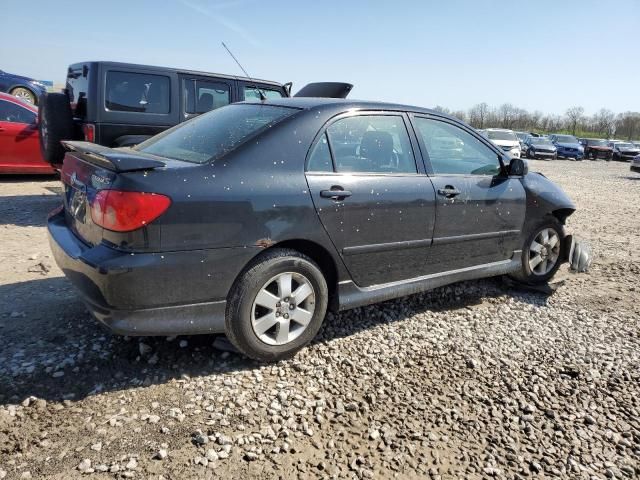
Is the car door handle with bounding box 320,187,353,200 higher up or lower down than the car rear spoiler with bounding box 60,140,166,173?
lower down

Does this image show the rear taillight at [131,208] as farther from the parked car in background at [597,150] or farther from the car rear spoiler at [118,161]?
the parked car in background at [597,150]

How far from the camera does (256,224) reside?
2809 mm

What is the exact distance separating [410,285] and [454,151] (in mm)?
1236

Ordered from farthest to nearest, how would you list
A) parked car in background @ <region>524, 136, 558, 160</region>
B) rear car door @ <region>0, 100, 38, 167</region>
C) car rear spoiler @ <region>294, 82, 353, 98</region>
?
parked car in background @ <region>524, 136, 558, 160</region>
rear car door @ <region>0, 100, 38, 167</region>
car rear spoiler @ <region>294, 82, 353, 98</region>

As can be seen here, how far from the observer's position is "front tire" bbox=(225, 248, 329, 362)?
9.36ft

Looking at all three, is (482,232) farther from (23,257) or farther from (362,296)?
(23,257)

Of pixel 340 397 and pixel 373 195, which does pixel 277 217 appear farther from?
pixel 340 397

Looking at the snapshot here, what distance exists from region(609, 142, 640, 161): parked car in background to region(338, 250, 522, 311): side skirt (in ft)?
126

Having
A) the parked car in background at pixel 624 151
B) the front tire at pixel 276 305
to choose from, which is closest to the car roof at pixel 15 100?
the front tire at pixel 276 305

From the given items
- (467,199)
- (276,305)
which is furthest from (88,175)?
(467,199)

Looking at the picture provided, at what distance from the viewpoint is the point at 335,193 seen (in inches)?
122

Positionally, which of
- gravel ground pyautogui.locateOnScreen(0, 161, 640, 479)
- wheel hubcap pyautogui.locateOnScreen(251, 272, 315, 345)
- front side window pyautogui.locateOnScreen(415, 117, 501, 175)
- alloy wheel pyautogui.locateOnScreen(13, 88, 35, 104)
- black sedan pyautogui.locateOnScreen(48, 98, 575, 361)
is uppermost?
alloy wheel pyautogui.locateOnScreen(13, 88, 35, 104)

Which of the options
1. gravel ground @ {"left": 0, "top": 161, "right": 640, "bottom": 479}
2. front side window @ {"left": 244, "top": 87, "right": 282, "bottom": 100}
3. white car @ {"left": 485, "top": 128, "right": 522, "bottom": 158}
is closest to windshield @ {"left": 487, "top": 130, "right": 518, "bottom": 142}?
white car @ {"left": 485, "top": 128, "right": 522, "bottom": 158}

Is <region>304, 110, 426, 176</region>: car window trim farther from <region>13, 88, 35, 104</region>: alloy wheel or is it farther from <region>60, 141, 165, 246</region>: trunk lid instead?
<region>13, 88, 35, 104</region>: alloy wheel
